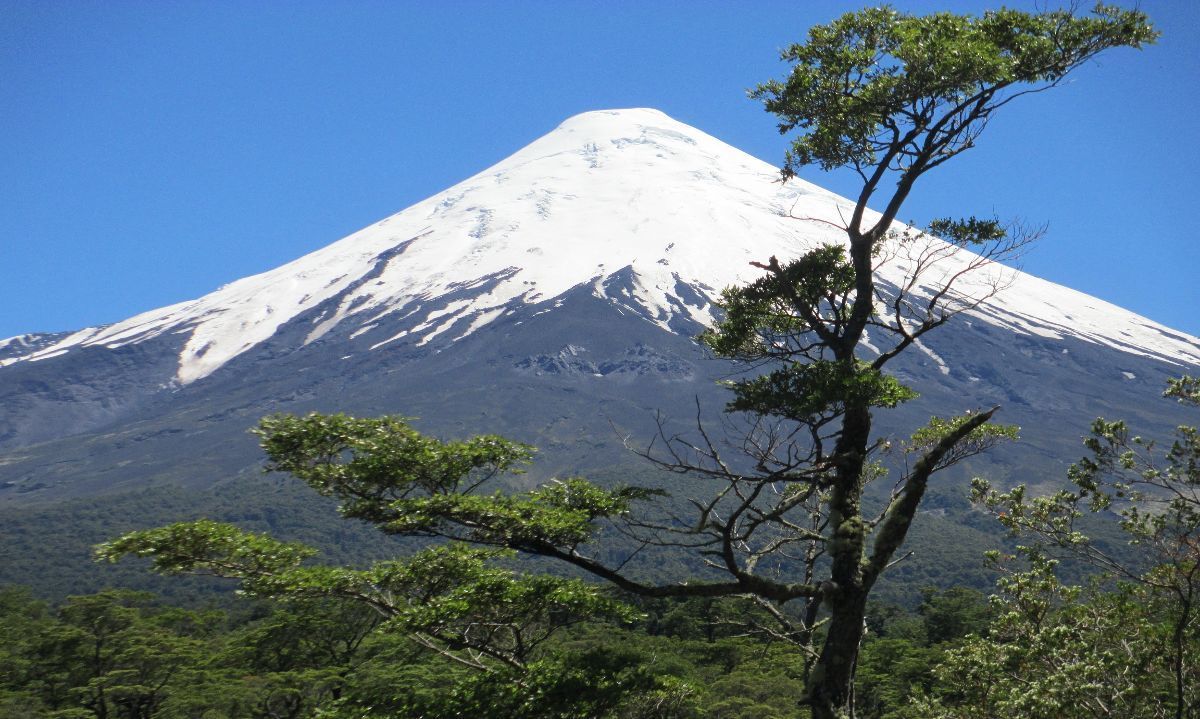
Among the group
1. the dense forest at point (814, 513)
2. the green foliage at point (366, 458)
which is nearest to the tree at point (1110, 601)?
the dense forest at point (814, 513)

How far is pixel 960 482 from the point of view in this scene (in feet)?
611

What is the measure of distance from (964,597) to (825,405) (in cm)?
4904

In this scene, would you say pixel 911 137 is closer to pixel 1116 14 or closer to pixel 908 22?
pixel 908 22

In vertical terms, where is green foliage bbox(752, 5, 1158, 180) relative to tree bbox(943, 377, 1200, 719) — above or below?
above

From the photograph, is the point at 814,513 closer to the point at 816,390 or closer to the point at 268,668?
the point at 816,390

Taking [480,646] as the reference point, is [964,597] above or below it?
below

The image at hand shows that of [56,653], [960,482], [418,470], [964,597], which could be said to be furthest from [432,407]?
[418,470]

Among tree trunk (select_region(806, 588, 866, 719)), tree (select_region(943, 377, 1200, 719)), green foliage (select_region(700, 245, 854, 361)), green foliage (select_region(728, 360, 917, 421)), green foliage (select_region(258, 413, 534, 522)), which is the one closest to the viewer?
tree trunk (select_region(806, 588, 866, 719))

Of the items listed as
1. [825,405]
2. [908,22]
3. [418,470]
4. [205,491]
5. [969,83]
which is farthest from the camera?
[205,491]

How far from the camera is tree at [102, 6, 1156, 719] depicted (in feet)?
20.6

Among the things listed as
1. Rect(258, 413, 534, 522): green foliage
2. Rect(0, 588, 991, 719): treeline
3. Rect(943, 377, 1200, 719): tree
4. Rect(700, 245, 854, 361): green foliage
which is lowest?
Rect(0, 588, 991, 719): treeline

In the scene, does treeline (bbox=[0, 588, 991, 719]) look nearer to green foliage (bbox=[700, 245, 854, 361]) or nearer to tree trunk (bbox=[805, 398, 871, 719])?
green foliage (bbox=[700, 245, 854, 361])

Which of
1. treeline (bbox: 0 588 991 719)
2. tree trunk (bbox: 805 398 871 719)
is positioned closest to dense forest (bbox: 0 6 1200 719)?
tree trunk (bbox: 805 398 871 719)

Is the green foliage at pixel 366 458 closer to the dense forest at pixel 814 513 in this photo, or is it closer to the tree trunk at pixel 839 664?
the dense forest at pixel 814 513
